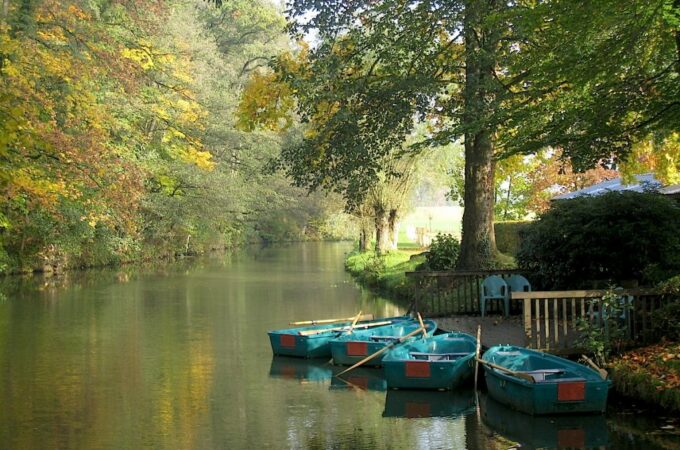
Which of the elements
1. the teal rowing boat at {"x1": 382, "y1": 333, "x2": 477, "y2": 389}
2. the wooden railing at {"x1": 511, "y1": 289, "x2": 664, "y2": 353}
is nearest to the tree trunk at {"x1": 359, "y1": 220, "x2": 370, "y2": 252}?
the teal rowing boat at {"x1": 382, "y1": 333, "x2": 477, "y2": 389}

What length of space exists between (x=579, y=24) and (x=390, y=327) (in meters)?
7.24

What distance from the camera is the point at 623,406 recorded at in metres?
12.1

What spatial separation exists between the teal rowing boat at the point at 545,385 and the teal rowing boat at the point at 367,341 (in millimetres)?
3410

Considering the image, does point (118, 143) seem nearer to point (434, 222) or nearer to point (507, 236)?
point (507, 236)

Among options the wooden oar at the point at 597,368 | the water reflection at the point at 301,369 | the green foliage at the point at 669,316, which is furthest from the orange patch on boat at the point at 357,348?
the green foliage at the point at 669,316

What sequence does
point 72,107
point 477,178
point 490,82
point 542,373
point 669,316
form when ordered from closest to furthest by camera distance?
A: point 542,373 < point 669,316 < point 490,82 < point 477,178 < point 72,107

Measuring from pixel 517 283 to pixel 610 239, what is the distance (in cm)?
247

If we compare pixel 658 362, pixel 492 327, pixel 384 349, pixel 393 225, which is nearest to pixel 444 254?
pixel 492 327

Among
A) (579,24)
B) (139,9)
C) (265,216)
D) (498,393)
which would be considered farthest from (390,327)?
(265,216)

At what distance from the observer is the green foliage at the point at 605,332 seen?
1295 cm

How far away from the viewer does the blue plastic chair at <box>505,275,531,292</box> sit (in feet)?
57.1

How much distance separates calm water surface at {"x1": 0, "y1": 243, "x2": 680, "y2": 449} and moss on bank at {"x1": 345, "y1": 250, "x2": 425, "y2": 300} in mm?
2824

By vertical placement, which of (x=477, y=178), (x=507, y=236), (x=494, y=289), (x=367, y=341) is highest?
(x=477, y=178)

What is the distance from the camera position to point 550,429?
11297mm
